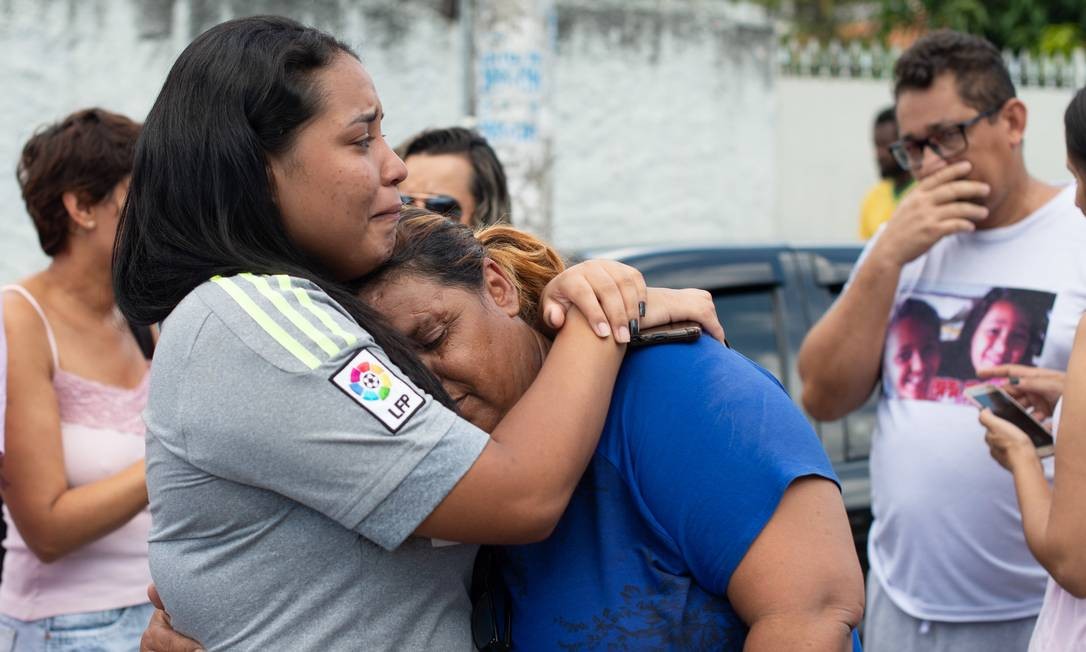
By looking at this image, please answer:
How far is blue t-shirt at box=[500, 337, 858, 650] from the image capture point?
1707 millimetres

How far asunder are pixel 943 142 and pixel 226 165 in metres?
2.38

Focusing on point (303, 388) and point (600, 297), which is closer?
point (303, 388)

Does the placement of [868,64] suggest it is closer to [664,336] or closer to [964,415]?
[964,415]

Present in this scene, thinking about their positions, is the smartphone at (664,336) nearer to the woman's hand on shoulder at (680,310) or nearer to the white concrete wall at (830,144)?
the woman's hand on shoulder at (680,310)

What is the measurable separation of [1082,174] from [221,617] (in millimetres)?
1997

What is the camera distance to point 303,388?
5.19 ft

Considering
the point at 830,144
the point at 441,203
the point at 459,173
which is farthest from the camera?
the point at 830,144

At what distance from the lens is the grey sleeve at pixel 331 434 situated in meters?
1.58

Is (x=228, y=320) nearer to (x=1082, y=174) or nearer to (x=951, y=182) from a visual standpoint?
(x=1082, y=174)

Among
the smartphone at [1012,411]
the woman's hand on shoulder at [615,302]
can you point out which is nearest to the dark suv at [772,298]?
the smartphone at [1012,411]

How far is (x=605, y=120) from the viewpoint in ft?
28.5

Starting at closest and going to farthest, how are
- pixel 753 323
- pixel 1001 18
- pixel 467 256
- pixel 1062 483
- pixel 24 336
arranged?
1. pixel 467 256
2. pixel 1062 483
3. pixel 24 336
4. pixel 753 323
5. pixel 1001 18

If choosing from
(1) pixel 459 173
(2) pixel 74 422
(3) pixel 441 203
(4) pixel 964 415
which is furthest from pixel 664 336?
(1) pixel 459 173

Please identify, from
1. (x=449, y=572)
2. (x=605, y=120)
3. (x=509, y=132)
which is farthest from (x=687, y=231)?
(x=449, y=572)
